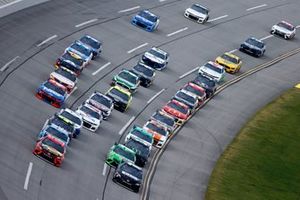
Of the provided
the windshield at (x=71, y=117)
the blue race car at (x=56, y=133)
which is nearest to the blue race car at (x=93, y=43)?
the windshield at (x=71, y=117)

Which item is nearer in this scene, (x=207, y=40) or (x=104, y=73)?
(x=104, y=73)

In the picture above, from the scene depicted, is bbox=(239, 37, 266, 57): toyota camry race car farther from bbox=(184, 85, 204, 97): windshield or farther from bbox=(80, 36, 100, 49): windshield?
bbox=(80, 36, 100, 49): windshield

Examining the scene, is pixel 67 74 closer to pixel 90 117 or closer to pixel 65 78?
pixel 65 78

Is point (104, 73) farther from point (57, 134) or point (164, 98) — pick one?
point (57, 134)

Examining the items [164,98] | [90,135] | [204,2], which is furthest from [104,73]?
[204,2]

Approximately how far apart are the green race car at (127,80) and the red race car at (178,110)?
10.5 ft

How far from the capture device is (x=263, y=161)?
65500 millimetres

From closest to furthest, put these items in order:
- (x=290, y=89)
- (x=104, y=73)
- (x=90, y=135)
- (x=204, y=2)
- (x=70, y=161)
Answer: (x=70, y=161)
(x=90, y=135)
(x=104, y=73)
(x=290, y=89)
(x=204, y=2)

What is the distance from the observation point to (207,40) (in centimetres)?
8588

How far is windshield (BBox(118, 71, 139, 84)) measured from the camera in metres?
70.0

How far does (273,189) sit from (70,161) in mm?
14781

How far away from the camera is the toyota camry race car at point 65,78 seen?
215 feet

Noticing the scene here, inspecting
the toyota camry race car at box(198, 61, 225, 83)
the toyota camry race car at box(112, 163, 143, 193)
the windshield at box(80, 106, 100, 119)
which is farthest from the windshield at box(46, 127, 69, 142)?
the toyota camry race car at box(198, 61, 225, 83)

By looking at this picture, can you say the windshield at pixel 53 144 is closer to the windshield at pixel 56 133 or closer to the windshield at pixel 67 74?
the windshield at pixel 56 133
